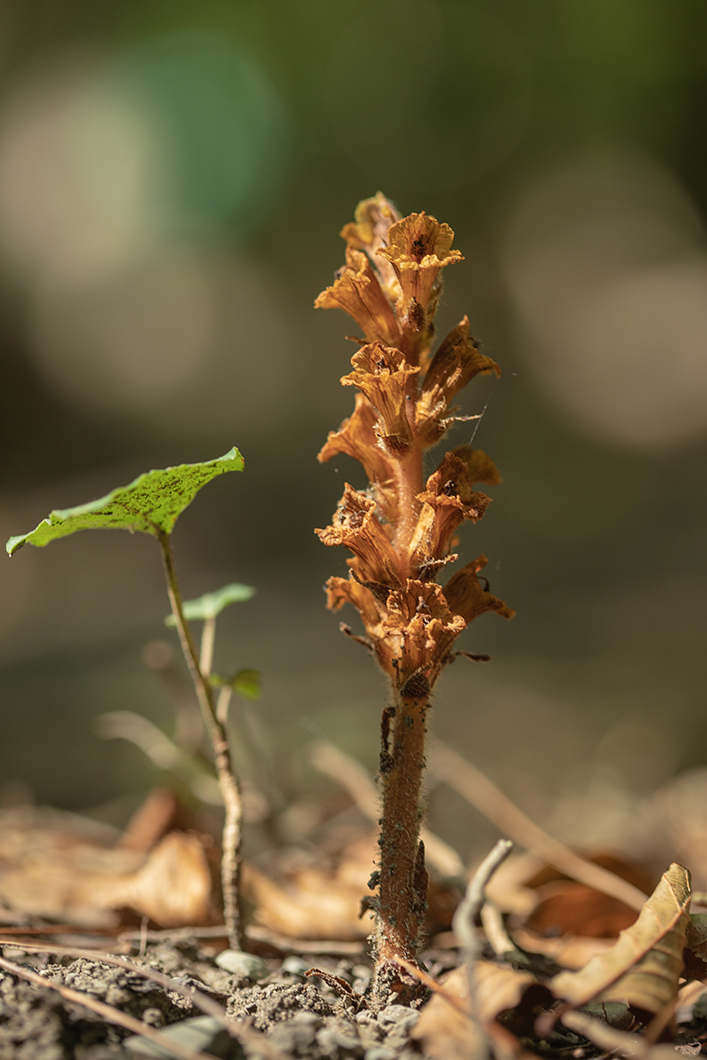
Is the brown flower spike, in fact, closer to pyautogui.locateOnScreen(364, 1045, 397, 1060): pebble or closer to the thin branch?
pyautogui.locateOnScreen(364, 1045, 397, 1060): pebble

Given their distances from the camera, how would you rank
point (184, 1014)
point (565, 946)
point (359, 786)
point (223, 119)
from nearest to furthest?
point (184, 1014)
point (565, 946)
point (359, 786)
point (223, 119)

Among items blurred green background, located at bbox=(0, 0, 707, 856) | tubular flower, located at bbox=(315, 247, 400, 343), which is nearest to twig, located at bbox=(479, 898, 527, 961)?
tubular flower, located at bbox=(315, 247, 400, 343)

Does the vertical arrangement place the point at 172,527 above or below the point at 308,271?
below

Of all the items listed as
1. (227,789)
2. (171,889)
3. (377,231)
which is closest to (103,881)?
(171,889)

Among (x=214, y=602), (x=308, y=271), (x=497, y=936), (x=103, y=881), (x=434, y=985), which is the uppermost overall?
(x=308, y=271)

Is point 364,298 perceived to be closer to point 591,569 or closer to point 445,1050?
point 445,1050

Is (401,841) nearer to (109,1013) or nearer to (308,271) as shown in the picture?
(109,1013)

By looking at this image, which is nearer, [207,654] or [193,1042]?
[193,1042]

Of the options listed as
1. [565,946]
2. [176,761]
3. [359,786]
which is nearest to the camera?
[565,946]
